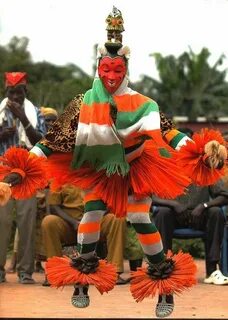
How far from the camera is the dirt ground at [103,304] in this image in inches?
257

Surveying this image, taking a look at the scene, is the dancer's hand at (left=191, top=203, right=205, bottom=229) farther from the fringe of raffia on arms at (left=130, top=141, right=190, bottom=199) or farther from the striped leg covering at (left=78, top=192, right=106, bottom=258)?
the striped leg covering at (left=78, top=192, right=106, bottom=258)

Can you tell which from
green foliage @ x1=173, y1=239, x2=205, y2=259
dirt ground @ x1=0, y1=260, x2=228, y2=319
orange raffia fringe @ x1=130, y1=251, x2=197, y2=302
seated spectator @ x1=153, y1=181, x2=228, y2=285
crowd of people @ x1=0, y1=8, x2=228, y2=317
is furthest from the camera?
green foliage @ x1=173, y1=239, x2=205, y2=259

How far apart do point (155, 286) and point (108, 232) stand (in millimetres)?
2514

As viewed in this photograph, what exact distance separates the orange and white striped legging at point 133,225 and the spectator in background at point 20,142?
95.6 inches

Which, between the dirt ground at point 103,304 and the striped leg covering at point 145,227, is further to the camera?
the dirt ground at point 103,304

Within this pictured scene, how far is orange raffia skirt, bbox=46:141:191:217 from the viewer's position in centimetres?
590

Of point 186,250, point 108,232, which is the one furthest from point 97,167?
point 186,250

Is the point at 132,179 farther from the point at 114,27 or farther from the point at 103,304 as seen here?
the point at 103,304

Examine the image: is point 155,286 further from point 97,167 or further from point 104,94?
point 104,94

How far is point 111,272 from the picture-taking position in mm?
6090

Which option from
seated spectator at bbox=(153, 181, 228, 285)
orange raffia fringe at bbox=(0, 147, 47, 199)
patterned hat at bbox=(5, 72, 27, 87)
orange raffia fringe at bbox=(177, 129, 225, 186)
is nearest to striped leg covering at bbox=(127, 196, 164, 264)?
orange raffia fringe at bbox=(177, 129, 225, 186)

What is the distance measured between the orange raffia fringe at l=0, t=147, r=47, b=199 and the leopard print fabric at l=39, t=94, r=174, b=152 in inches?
6.7

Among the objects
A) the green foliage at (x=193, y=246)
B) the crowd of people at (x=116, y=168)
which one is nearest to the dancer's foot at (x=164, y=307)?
the crowd of people at (x=116, y=168)

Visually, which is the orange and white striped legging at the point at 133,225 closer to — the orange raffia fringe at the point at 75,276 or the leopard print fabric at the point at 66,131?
the orange raffia fringe at the point at 75,276
